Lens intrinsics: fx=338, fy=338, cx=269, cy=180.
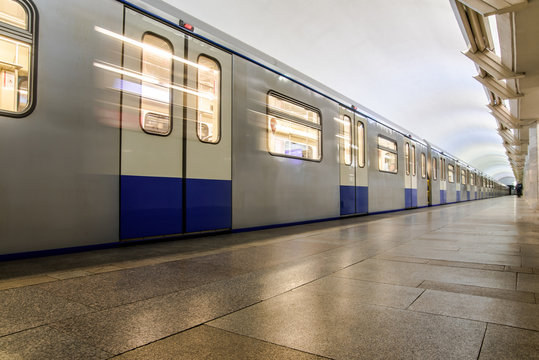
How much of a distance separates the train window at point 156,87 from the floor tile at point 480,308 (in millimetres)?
3830

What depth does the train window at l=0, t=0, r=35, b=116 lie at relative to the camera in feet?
10.9

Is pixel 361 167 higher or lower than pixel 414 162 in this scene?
lower

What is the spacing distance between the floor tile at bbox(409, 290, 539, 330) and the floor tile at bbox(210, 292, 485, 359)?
0.14 metres

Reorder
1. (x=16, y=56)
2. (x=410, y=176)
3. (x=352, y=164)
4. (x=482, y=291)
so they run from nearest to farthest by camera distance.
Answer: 1. (x=482, y=291)
2. (x=16, y=56)
3. (x=352, y=164)
4. (x=410, y=176)

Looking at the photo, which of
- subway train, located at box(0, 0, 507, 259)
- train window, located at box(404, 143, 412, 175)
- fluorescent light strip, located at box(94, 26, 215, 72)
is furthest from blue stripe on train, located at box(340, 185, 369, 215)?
fluorescent light strip, located at box(94, 26, 215, 72)

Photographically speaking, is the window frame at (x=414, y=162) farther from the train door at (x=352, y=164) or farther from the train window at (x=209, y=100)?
the train window at (x=209, y=100)

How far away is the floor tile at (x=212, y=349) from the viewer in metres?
1.52

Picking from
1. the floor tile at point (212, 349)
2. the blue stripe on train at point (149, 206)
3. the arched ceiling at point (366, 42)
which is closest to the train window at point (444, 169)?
the arched ceiling at point (366, 42)

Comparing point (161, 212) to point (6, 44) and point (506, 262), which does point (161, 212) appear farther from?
point (506, 262)

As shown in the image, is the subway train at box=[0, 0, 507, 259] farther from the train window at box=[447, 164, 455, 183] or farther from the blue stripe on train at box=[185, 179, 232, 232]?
the train window at box=[447, 164, 455, 183]

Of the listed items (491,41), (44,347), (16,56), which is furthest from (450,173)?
(44,347)

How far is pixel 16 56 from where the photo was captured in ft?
11.2

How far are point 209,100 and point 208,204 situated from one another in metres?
1.67

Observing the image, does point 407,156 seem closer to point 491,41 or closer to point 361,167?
point 361,167
